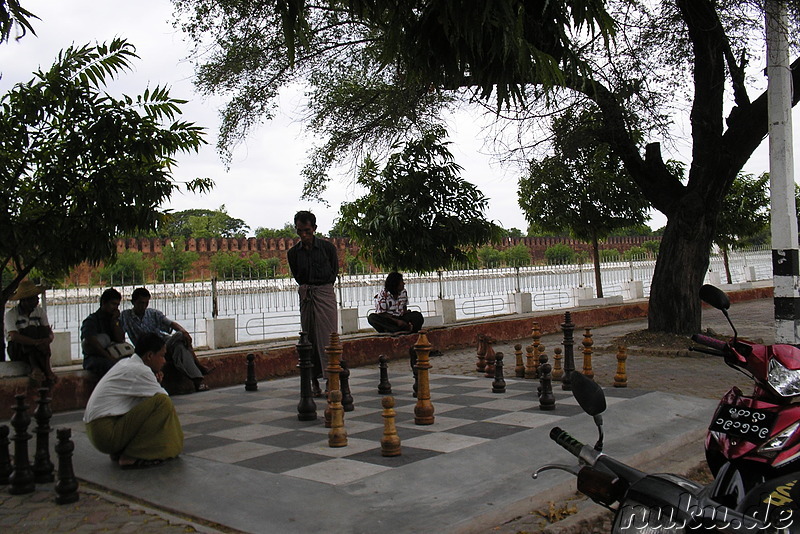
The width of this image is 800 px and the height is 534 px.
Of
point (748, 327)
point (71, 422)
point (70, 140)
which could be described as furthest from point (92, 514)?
point (748, 327)

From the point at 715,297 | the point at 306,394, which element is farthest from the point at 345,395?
the point at 715,297

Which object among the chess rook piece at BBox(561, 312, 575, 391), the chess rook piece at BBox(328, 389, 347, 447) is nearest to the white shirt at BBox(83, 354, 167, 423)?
the chess rook piece at BBox(328, 389, 347, 447)

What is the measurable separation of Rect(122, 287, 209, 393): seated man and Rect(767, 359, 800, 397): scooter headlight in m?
7.20

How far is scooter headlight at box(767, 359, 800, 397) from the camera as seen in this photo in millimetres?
3176

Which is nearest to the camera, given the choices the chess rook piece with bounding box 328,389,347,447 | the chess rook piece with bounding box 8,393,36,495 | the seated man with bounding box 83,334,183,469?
the chess rook piece with bounding box 8,393,36,495

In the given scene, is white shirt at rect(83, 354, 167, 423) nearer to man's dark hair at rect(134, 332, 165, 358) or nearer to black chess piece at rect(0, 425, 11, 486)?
man's dark hair at rect(134, 332, 165, 358)

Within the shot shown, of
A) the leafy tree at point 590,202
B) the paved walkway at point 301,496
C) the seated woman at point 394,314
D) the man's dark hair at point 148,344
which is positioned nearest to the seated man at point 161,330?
the paved walkway at point 301,496

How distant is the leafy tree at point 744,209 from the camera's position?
1064 inches

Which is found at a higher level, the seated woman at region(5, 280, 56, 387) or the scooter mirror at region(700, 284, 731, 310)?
the scooter mirror at region(700, 284, 731, 310)

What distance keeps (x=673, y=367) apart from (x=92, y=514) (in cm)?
850

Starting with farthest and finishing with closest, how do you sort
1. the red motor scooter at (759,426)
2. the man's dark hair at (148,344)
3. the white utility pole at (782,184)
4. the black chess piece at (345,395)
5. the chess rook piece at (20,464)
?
the white utility pole at (782,184) < the black chess piece at (345,395) < the man's dark hair at (148,344) < the chess rook piece at (20,464) < the red motor scooter at (759,426)

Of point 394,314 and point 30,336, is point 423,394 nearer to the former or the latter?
point 30,336

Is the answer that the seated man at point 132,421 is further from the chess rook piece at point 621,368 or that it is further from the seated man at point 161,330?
the chess rook piece at point 621,368

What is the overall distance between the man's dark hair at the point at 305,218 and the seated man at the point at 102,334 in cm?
232
